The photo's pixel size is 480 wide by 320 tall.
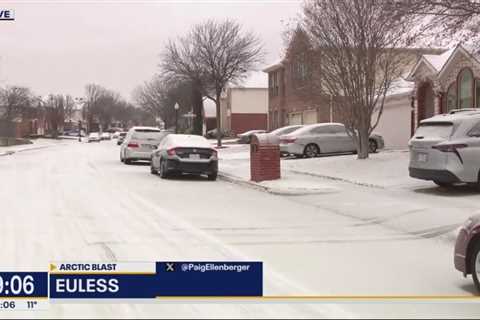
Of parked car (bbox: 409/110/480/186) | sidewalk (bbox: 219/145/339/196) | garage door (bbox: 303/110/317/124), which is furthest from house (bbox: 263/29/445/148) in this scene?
parked car (bbox: 409/110/480/186)

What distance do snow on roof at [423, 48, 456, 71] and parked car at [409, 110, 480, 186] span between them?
1263 cm

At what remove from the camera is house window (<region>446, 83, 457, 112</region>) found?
81.8 feet

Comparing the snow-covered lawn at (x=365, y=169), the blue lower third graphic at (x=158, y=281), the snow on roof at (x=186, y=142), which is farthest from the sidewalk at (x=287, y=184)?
the blue lower third graphic at (x=158, y=281)


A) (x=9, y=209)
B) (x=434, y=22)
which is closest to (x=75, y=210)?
(x=9, y=209)

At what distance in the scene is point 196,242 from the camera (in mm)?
8359

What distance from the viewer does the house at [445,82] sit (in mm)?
23625

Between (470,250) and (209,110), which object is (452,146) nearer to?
(470,250)

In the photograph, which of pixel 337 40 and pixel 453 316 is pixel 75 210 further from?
pixel 337 40

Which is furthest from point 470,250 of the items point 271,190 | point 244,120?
point 244,120

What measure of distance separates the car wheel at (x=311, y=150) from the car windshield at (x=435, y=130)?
39.1ft

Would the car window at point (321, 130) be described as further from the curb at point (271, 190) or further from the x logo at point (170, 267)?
the x logo at point (170, 267)

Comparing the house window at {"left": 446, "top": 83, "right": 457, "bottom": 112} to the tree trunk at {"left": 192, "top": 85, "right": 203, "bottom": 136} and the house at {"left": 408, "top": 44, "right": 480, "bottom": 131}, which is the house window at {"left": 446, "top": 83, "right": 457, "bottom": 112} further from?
the tree trunk at {"left": 192, "top": 85, "right": 203, "bottom": 136}

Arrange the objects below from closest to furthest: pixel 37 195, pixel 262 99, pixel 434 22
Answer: pixel 37 195 → pixel 434 22 → pixel 262 99

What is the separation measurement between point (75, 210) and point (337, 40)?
11709 millimetres
